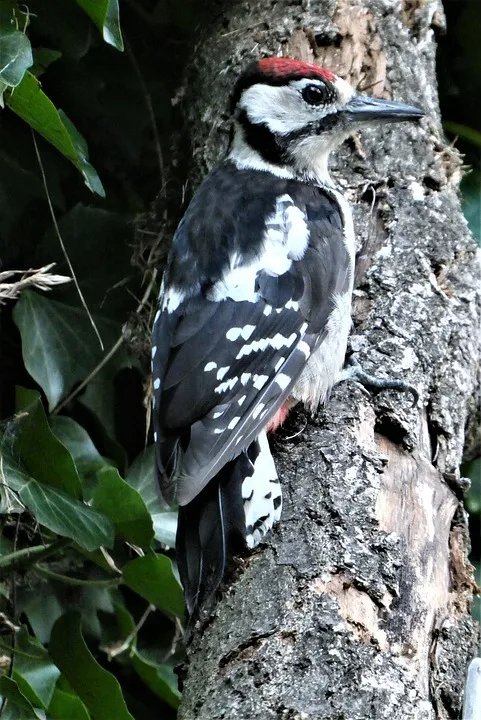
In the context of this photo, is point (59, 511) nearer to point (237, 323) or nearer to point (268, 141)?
point (237, 323)

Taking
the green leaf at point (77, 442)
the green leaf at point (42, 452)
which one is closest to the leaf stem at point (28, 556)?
the green leaf at point (42, 452)

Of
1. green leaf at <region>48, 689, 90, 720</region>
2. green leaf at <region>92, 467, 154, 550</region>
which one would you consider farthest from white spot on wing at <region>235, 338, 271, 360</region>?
green leaf at <region>48, 689, 90, 720</region>

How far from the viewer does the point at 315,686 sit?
1462 mm

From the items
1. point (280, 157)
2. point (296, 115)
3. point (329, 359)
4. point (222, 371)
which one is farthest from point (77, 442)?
point (296, 115)

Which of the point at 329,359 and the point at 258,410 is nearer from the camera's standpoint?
the point at 258,410

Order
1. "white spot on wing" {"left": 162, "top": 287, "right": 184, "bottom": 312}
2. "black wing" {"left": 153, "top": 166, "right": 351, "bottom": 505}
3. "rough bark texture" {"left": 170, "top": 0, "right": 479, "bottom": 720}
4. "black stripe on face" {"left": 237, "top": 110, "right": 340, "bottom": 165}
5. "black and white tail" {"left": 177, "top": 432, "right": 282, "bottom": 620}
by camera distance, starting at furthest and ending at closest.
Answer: "black stripe on face" {"left": 237, "top": 110, "right": 340, "bottom": 165} < "white spot on wing" {"left": 162, "top": 287, "right": 184, "bottom": 312} < "black wing" {"left": 153, "top": 166, "right": 351, "bottom": 505} < "black and white tail" {"left": 177, "top": 432, "right": 282, "bottom": 620} < "rough bark texture" {"left": 170, "top": 0, "right": 479, "bottom": 720}

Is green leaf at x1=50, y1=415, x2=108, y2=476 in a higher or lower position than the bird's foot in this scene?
lower

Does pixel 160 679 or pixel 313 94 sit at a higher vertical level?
pixel 313 94

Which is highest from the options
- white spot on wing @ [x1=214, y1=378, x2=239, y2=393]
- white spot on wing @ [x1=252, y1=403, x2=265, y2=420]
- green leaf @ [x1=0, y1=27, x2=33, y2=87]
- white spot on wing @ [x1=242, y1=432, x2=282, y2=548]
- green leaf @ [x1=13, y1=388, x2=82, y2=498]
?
green leaf @ [x1=0, y1=27, x2=33, y2=87]

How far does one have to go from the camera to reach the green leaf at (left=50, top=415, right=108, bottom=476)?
7.30 feet

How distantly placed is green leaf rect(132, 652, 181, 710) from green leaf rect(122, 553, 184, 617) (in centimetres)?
22

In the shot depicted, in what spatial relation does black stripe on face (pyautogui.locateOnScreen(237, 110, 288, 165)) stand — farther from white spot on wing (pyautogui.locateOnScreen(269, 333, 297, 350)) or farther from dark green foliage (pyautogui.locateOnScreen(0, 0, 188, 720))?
white spot on wing (pyautogui.locateOnScreen(269, 333, 297, 350))

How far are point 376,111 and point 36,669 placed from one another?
4.75ft

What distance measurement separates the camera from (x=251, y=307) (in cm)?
201
